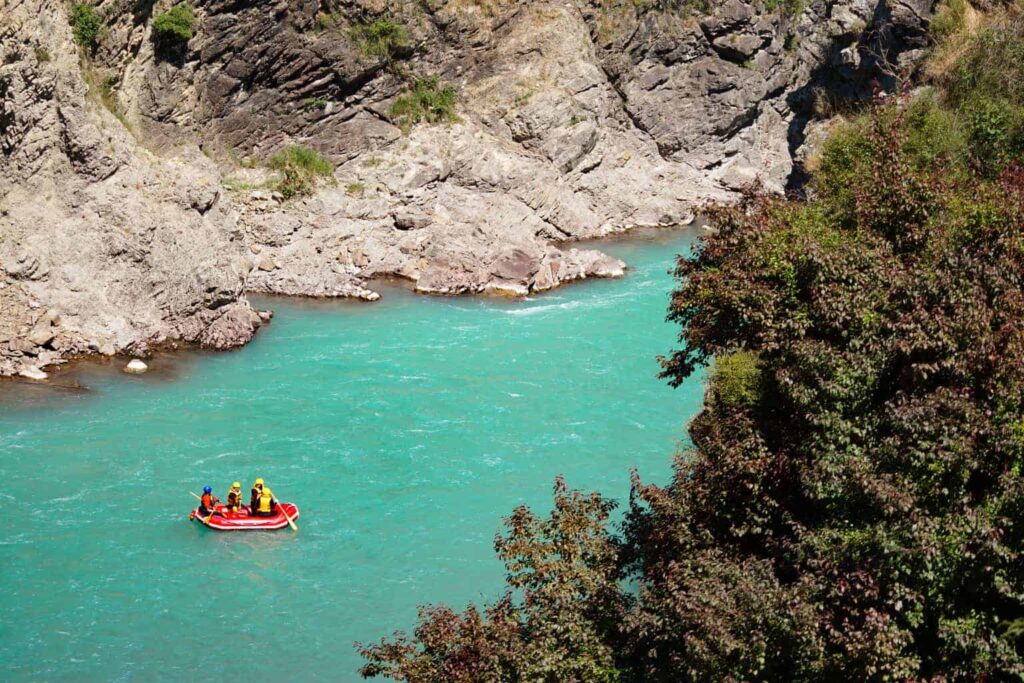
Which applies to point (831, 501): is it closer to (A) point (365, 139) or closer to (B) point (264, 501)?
(B) point (264, 501)

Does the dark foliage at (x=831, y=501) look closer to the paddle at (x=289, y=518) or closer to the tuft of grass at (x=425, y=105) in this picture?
the paddle at (x=289, y=518)

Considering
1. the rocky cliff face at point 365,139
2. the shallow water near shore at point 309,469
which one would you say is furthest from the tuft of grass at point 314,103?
the shallow water near shore at point 309,469

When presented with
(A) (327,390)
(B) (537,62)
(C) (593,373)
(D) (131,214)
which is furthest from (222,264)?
(B) (537,62)

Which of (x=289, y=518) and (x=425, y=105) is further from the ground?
(x=425, y=105)

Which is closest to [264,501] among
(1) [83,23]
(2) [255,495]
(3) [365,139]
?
(2) [255,495]

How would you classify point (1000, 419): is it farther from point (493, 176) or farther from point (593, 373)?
point (493, 176)
